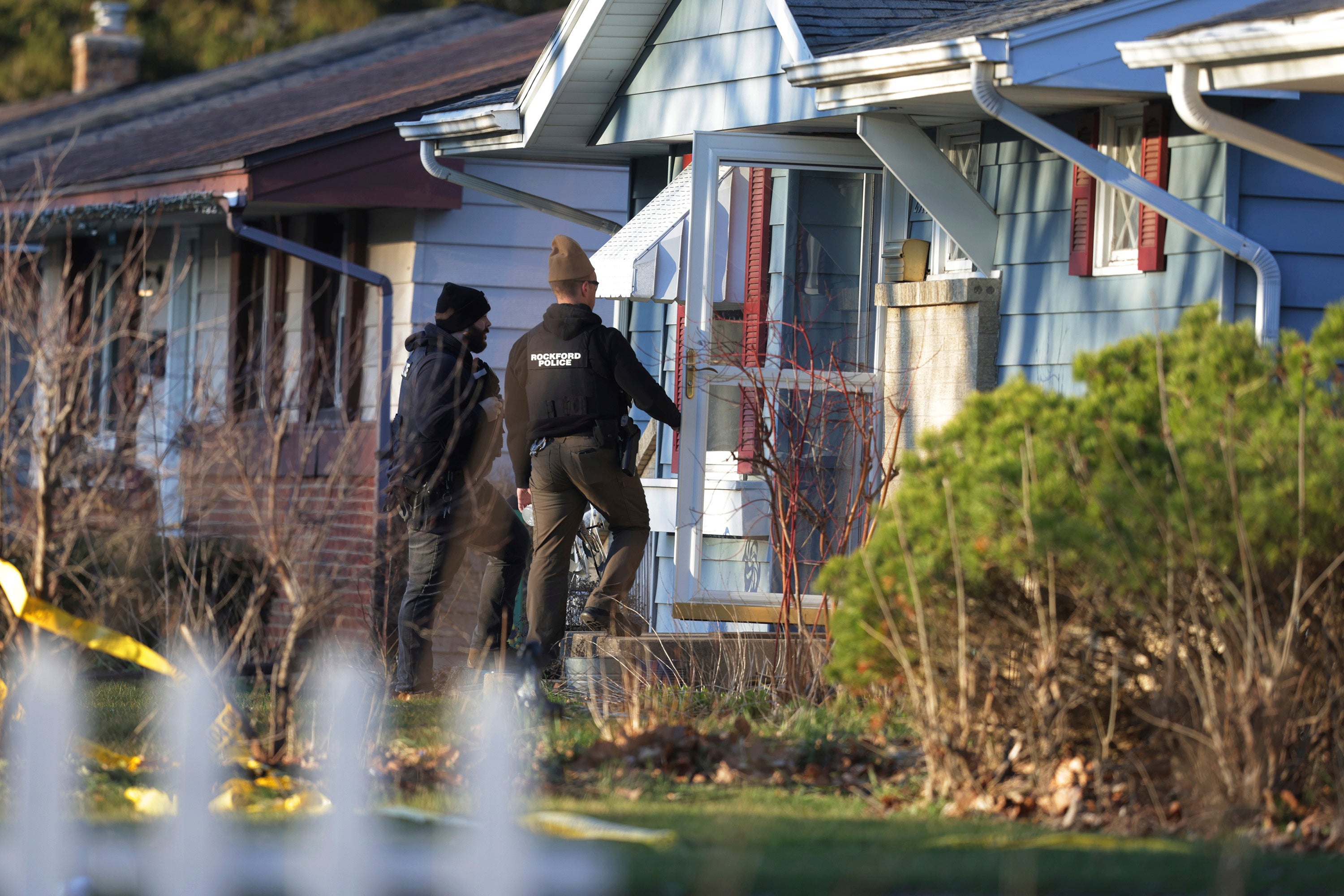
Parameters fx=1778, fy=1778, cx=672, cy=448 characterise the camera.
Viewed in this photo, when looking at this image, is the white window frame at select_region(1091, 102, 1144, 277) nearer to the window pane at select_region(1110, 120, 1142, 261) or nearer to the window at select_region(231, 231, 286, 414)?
the window pane at select_region(1110, 120, 1142, 261)

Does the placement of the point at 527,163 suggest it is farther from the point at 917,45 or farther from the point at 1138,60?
the point at 1138,60

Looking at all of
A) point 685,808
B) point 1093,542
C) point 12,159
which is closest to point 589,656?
point 685,808

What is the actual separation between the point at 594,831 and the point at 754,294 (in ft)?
15.6

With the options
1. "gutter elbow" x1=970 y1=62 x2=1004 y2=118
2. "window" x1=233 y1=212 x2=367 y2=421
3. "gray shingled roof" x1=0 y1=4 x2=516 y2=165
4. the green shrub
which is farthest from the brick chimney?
the green shrub

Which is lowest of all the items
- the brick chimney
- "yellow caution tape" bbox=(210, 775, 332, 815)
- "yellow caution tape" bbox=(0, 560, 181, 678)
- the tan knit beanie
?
"yellow caution tape" bbox=(210, 775, 332, 815)

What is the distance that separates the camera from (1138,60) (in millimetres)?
6617

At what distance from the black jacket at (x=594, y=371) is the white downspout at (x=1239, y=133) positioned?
2581 millimetres

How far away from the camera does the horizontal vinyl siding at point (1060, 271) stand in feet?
24.1

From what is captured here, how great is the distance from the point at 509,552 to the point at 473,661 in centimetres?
54

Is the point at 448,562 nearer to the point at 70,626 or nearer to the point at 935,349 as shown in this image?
the point at 935,349

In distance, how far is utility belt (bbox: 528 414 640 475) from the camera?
796cm

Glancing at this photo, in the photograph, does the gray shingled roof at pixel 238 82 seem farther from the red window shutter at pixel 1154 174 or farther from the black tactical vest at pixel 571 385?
the red window shutter at pixel 1154 174

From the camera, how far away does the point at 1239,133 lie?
6.61 metres

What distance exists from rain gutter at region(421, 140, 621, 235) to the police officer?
9.02 feet
